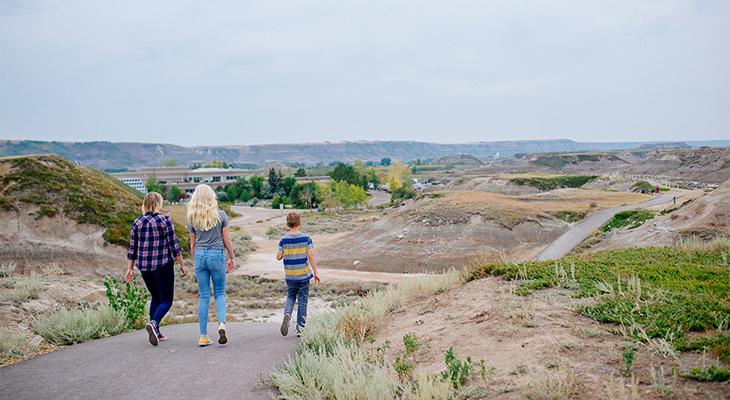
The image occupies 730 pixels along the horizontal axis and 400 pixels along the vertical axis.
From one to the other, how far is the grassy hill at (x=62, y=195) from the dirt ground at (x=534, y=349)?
85.7 ft

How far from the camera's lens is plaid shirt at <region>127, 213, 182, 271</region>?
7.29m

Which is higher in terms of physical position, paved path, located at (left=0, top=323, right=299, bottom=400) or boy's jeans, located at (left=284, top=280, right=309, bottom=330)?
boy's jeans, located at (left=284, top=280, right=309, bottom=330)

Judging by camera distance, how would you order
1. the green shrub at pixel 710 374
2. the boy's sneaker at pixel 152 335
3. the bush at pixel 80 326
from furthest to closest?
the bush at pixel 80 326
the boy's sneaker at pixel 152 335
the green shrub at pixel 710 374

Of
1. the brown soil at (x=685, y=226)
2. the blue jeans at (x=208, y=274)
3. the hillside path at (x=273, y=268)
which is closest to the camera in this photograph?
the blue jeans at (x=208, y=274)

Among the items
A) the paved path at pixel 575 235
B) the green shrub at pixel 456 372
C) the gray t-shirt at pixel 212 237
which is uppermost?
the gray t-shirt at pixel 212 237

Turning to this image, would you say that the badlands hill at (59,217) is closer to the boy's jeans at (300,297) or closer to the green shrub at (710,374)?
the boy's jeans at (300,297)

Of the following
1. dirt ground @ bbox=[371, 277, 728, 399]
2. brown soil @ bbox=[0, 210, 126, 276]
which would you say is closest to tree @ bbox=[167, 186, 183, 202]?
brown soil @ bbox=[0, 210, 126, 276]

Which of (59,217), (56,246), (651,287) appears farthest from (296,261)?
(59,217)

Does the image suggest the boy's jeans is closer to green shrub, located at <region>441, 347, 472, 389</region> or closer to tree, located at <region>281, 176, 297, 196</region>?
green shrub, located at <region>441, 347, 472, 389</region>

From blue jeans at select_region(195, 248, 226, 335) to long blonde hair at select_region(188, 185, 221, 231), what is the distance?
1.10 feet

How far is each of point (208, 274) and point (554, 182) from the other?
261 ft

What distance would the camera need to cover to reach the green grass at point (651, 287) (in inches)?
216

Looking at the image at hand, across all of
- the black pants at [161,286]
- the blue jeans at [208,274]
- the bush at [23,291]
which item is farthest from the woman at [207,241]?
the bush at [23,291]

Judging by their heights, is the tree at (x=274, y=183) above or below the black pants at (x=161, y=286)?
below
